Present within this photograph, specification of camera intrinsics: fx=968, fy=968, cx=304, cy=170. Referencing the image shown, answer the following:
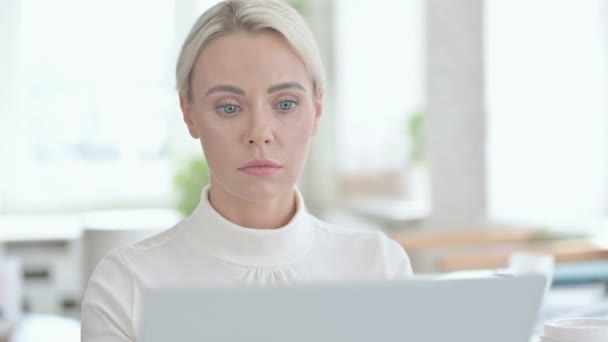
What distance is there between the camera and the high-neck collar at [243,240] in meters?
1.34

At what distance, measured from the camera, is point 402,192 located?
7992 mm

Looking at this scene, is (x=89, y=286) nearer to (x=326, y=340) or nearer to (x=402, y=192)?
(x=326, y=340)

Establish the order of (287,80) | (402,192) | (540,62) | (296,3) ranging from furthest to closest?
1. (296,3)
2. (402,192)
3. (540,62)
4. (287,80)

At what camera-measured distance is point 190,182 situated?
859 cm

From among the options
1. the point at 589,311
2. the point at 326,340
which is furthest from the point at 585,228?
the point at 326,340

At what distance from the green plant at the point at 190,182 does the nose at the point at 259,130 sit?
284 inches

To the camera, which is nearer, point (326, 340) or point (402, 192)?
point (326, 340)

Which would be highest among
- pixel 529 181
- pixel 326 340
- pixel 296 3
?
pixel 296 3

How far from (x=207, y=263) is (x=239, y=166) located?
5.9 inches

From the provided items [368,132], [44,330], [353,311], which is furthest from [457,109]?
[353,311]

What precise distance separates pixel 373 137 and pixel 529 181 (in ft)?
7.73

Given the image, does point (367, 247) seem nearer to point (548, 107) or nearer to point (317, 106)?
point (317, 106)

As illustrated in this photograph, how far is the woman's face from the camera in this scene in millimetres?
1288

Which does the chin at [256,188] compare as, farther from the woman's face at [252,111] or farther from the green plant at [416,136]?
the green plant at [416,136]
